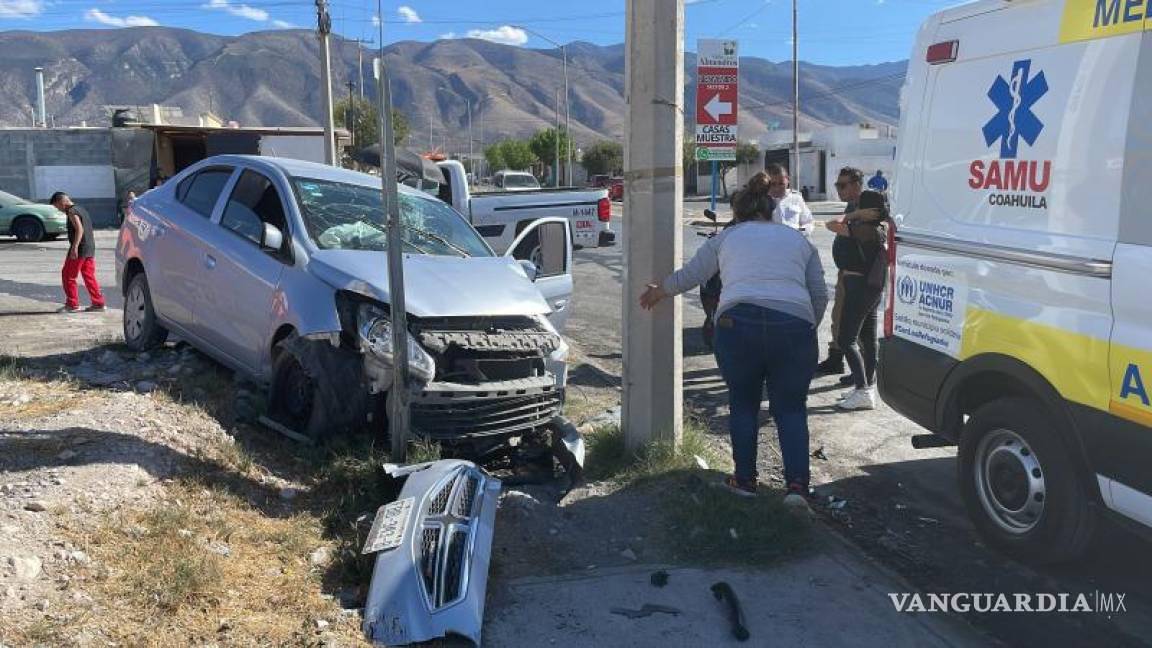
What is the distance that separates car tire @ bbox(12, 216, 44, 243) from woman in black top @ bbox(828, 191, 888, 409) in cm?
2255

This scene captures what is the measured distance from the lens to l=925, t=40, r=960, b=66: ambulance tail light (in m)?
4.79

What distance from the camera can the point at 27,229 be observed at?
2331cm

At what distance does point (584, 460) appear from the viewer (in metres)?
5.44

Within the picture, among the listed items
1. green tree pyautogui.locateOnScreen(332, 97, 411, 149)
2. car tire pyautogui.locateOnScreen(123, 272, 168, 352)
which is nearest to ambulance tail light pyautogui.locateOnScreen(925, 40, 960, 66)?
car tire pyautogui.locateOnScreen(123, 272, 168, 352)

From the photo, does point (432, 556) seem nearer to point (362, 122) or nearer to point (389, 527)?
point (389, 527)

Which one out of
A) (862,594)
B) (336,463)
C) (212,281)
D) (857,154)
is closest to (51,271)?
(212,281)

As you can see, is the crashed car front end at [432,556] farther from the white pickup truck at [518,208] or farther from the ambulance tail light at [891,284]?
the white pickup truck at [518,208]

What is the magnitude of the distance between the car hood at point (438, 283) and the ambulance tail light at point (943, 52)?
2.63 meters

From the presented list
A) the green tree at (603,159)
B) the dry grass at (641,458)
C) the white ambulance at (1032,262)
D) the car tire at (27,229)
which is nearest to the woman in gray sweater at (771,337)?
the dry grass at (641,458)

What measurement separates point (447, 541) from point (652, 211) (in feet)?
7.89

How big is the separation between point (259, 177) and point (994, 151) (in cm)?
477

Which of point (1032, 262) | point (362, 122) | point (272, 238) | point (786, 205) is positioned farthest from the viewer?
point (362, 122)

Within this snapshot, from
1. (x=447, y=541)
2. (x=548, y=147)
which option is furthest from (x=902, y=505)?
(x=548, y=147)

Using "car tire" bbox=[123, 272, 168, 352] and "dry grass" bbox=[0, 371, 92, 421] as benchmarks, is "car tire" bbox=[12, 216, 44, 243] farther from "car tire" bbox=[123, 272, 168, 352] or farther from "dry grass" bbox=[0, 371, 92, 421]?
"dry grass" bbox=[0, 371, 92, 421]
